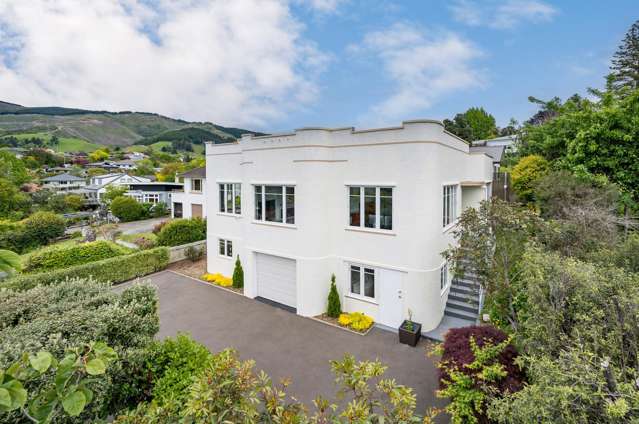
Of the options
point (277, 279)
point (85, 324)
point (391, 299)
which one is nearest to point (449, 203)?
point (391, 299)

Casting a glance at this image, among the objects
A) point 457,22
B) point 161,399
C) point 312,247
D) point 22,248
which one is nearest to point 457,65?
point 457,22

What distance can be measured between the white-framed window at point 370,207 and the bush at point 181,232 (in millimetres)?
15327

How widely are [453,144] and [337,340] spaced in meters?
10.0

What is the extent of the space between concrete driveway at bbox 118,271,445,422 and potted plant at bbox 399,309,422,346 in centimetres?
23

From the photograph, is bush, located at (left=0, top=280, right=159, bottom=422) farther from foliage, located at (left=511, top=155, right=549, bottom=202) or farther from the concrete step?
foliage, located at (left=511, top=155, right=549, bottom=202)

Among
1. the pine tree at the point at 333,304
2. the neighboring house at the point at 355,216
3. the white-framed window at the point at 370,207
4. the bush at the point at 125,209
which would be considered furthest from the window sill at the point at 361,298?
the bush at the point at 125,209

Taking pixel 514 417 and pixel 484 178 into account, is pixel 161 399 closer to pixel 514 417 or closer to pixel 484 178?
pixel 514 417

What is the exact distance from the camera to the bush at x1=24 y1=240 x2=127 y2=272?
17.3 meters

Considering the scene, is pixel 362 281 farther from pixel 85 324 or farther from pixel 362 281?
pixel 85 324

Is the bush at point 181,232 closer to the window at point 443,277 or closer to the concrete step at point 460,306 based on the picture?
the window at point 443,277

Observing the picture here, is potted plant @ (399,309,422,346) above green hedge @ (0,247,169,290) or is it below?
below

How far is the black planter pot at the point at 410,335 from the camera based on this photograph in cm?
1098

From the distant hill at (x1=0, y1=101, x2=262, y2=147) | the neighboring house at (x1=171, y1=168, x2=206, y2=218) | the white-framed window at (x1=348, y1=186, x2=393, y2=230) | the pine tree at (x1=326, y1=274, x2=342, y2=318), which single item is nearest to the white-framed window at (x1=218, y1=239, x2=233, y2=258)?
the pine tree at (x1=326, y1=274, x2=342, y2=318)

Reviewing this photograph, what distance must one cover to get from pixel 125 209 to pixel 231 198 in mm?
36542
